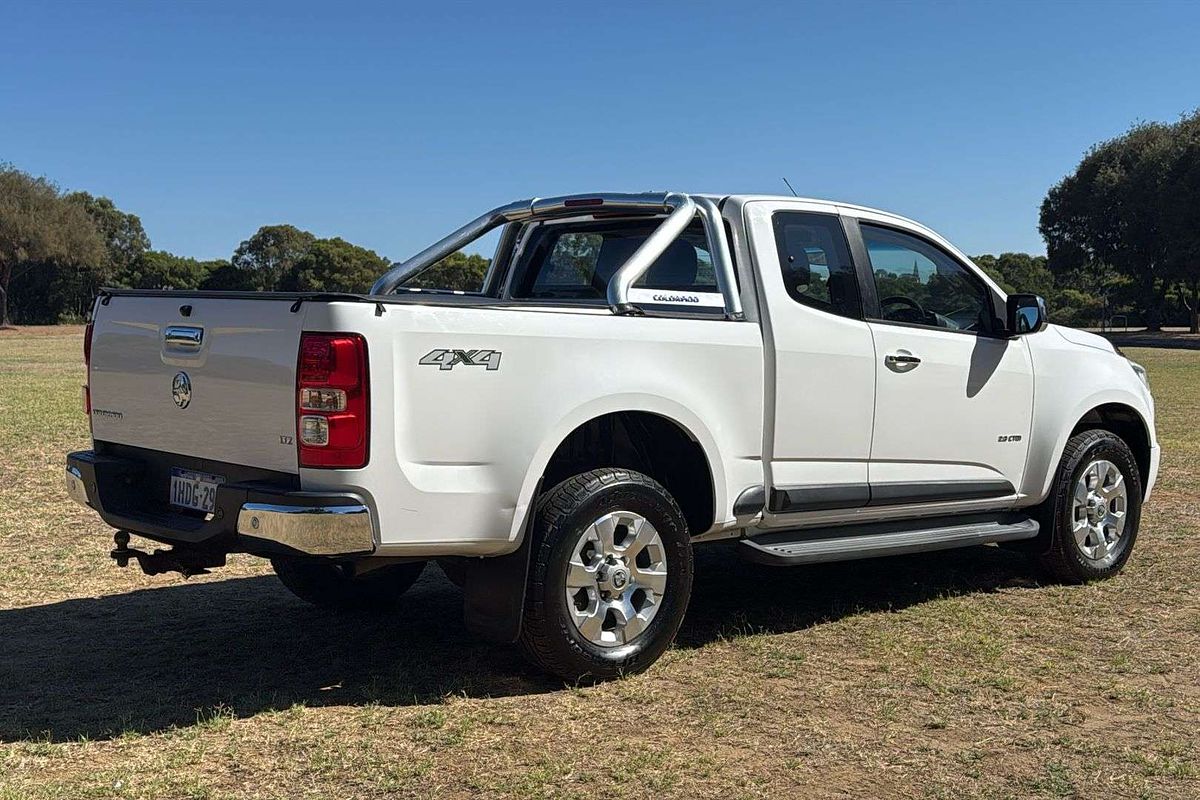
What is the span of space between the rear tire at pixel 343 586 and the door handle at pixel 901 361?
2572mm

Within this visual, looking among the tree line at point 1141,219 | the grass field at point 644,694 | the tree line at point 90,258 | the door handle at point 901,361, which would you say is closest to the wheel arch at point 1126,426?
the grass field at point 644,694

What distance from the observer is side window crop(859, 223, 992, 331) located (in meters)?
Result: 6.43

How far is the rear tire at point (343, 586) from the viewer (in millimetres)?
6375

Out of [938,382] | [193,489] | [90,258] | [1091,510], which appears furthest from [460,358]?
[90,258]

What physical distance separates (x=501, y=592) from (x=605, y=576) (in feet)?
1.56

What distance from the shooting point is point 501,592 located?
4.95 metres

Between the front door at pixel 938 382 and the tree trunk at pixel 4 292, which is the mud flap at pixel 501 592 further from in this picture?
the tree trunk at pixel 4 292

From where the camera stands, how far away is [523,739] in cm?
453

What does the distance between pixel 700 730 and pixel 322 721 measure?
4.68ft

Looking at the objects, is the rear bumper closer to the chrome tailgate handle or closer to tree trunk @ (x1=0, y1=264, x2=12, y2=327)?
the chrome tailgate handle

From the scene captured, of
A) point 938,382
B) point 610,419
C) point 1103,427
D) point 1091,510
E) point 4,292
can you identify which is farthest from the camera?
point 4,292

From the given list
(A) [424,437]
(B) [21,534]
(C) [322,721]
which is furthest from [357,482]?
(B) [21,534]

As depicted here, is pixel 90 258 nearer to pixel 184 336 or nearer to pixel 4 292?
pixel 4 292

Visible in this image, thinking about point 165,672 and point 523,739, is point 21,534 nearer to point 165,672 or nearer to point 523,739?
point 165,672
